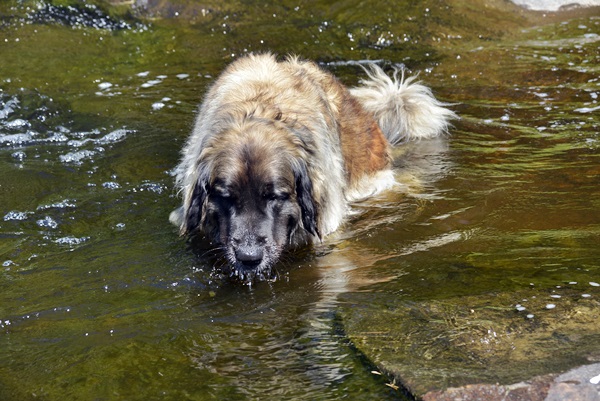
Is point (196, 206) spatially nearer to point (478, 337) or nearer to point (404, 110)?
point (478, 337)

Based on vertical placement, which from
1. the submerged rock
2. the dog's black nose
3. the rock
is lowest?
the rock

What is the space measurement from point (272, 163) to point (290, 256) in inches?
29.0

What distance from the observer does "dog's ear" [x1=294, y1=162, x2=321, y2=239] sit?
15.7 ft

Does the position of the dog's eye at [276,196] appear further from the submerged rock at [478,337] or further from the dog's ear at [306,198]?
the submerged rock at [478,337]

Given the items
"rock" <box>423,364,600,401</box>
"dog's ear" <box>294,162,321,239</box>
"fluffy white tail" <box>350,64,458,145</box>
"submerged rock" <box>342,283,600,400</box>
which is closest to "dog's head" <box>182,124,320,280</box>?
"dog's ear" <box>294,162,321,239</box>

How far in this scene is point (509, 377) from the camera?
3.16m

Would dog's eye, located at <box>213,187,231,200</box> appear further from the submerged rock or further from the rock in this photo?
the rock

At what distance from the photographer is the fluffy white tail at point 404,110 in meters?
6.98

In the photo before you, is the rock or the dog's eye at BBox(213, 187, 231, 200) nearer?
the rock

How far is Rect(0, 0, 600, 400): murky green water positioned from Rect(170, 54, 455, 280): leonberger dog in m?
0.22

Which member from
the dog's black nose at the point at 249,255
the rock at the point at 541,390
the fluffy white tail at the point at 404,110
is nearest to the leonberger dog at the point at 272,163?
the dog's black nose at the point at 249,255

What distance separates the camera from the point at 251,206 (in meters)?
4.57

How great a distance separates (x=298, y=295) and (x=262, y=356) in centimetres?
79

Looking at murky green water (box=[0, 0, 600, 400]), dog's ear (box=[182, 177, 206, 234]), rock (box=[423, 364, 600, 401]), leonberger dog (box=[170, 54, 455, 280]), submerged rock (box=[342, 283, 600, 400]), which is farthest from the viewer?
dog's ear (box=[182, 177, 206, 234])
